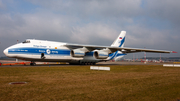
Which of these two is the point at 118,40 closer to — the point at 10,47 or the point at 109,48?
the point at 109,48

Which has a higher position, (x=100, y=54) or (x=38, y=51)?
(x=38, y=51)

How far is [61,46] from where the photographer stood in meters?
30.0

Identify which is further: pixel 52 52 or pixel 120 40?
pixel 120 40

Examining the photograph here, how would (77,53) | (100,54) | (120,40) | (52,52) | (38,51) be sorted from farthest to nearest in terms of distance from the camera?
(120,40)
(100,54)
(77,53)
(52,52)
(38,51)

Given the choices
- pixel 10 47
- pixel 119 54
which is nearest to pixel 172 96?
pixel 10 47

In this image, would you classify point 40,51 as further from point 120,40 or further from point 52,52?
point 120,40

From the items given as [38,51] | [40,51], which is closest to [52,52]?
[40,51]

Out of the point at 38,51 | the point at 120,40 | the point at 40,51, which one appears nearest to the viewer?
the point at 38,51

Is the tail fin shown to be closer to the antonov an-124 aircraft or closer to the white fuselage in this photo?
the antonov an-124 aircraft

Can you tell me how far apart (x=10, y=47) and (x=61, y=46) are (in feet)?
28.9

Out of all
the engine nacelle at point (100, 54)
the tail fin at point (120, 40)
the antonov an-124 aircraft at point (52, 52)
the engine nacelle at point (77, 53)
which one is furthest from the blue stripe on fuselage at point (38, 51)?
the tail fin at point (120, 40)

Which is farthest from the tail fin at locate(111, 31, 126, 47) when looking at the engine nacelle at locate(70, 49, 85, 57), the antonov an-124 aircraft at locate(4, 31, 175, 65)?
the engine nacelle at locate(70, 49, 85, 57)

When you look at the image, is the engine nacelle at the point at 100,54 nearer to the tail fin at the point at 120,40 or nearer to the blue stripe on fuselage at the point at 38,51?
the blue stripe on fuselage at the point at 38,51

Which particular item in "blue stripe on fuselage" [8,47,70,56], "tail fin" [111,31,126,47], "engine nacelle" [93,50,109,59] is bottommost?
"engine nacelle" [93,50,109,59]
